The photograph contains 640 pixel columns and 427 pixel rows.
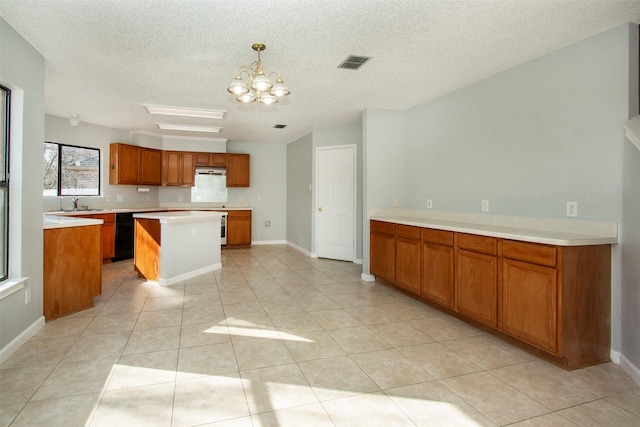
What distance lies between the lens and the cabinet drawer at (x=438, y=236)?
3240mm

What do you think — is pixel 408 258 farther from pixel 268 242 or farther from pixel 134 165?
pixel 134 165

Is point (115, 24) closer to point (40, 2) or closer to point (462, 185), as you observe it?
point (40, 2)

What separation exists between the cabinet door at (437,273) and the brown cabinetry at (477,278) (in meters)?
0.11

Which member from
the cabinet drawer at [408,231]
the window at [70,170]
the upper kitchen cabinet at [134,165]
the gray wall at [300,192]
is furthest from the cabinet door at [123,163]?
the cabinet drawer at [408,231]

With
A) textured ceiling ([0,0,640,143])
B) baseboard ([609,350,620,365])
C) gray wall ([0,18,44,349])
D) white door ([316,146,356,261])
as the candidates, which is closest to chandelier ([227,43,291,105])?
textured ceiling ([0,0,640,143])

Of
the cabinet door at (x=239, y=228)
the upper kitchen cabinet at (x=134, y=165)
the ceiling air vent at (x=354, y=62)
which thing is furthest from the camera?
the cabinet door at (x=239, y=228)

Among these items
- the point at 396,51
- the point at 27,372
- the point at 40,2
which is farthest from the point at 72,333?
the point at 396,51

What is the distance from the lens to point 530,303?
246 centimetres

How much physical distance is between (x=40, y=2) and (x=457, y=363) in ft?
12.5

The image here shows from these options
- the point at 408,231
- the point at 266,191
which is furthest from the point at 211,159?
the point at 408,231

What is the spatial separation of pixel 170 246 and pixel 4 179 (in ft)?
6.76

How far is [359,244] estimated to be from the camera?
593cm

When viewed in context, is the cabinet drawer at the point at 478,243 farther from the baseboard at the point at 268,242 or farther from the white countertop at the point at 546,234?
the baseboard at the point at 268,242

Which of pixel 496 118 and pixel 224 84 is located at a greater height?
pixel 224 84
